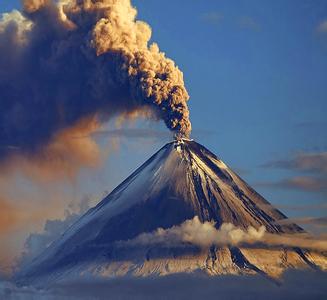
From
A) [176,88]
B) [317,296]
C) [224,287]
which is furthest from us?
[317,296]

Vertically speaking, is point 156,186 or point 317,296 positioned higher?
point 156,186

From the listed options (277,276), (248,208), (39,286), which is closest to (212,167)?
(248,208)

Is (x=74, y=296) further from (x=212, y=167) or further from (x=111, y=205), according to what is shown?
(x=212, y=167)
